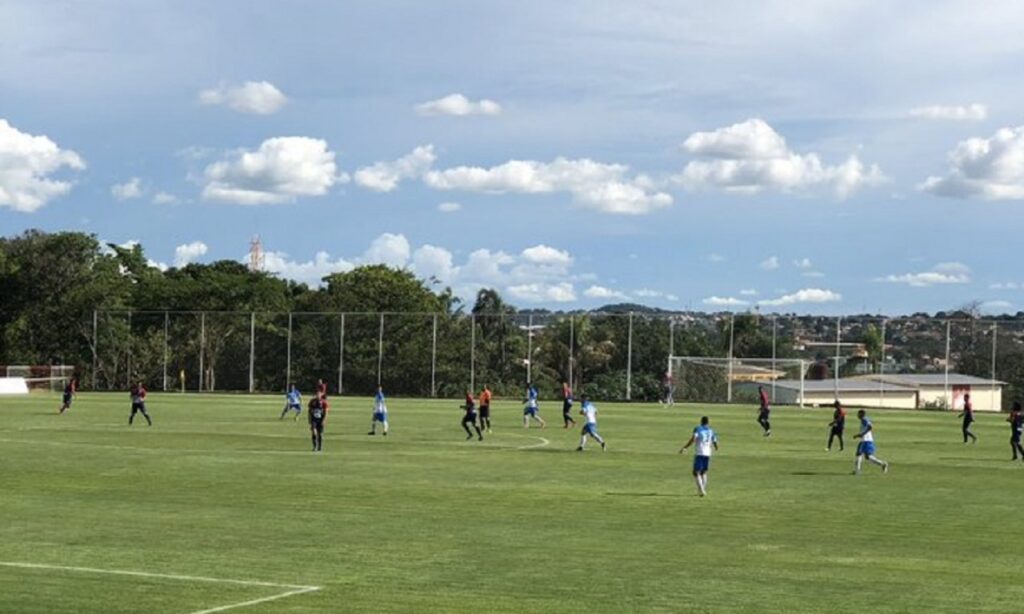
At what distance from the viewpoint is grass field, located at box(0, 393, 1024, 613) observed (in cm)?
2000

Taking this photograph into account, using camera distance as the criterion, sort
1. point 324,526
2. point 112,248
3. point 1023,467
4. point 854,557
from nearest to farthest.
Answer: point 854,557 < point 324,526 < point 1023,467 < point 112,248

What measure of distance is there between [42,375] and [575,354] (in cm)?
4300

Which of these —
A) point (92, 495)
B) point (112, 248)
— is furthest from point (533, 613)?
point (112, 248)

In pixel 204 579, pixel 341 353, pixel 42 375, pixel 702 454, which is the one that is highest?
pixel 341 353

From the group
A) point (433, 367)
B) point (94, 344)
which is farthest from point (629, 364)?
point (94, 344)

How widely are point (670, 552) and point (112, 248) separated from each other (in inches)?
5291

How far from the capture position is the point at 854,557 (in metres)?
24.1

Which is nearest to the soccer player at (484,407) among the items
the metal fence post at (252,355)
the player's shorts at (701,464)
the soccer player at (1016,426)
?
the soccer player at (1016,426)

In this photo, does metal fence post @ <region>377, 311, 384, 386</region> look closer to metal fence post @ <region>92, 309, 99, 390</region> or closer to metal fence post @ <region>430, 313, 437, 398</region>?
metal fence post @ <region>430, 313, 437, 398</region>

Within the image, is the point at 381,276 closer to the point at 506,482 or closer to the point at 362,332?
the point at 362,332

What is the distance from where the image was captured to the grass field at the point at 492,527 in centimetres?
2000

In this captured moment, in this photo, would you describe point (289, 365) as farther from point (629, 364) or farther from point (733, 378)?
point (733, 378)

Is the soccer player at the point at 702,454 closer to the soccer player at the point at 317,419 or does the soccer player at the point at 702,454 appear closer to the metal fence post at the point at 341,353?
the soccer player at the point at 317,419

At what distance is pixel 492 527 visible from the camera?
27734 millimetres
